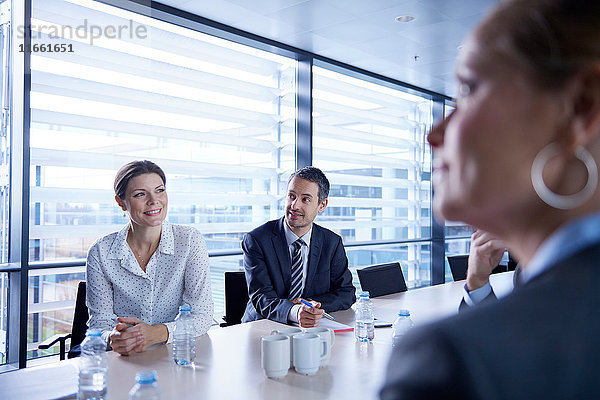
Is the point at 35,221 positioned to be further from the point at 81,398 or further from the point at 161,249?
the point at 81,398

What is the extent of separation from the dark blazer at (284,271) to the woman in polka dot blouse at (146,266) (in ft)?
1.25

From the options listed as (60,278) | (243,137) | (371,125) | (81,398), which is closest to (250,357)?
(81,398)

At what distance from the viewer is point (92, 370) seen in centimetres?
142

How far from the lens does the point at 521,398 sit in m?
0.36

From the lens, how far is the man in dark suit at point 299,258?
8.99ft

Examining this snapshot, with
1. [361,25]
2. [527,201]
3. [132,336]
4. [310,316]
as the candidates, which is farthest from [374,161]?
[527,201]

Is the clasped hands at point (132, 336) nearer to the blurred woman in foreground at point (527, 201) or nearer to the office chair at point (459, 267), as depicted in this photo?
the blurred woman in foreground at point (527, 201)

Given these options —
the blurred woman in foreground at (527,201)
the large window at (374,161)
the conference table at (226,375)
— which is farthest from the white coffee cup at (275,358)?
the large window at (374,161)

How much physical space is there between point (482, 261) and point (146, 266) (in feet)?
5.18

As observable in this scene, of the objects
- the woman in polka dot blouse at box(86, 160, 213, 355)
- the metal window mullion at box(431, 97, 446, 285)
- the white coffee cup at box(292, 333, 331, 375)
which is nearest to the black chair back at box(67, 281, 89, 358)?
the woman in polka dot blouse at box(86, 160, 213, 355)

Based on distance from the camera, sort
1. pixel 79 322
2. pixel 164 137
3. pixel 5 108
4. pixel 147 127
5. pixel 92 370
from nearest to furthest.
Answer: pixel 92 370, pixel 79 322, pixel 5 108, pixel 147 127, pixel 164 137

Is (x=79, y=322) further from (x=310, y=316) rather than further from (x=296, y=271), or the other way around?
(x=310, y=316)

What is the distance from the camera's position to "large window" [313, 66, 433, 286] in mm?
5637

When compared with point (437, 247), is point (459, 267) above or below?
above
